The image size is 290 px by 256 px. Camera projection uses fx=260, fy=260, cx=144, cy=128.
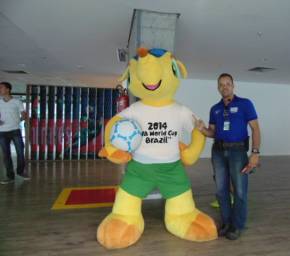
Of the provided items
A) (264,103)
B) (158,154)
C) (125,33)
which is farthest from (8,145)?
(264,103)

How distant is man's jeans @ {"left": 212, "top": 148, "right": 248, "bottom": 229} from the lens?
88.7 inches

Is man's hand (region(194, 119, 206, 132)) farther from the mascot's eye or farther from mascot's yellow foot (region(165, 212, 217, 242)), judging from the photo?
mascot's yellow foot (region(165, 212, 217, 242))

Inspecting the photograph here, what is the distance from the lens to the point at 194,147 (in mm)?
2400

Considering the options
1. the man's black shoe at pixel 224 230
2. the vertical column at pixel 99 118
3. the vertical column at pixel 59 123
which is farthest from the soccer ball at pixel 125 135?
the vertical column at pixel 59 123

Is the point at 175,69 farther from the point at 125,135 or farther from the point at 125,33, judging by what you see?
the point at 125,33

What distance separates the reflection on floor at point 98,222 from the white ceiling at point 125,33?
7.49 ft

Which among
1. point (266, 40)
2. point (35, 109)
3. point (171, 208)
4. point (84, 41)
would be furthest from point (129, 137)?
point (35, 109)

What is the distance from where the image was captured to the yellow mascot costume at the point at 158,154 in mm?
2209

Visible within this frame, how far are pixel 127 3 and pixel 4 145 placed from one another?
292 centimetres

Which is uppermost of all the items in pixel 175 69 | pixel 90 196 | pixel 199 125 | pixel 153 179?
pixel 175 69

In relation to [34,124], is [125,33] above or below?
above

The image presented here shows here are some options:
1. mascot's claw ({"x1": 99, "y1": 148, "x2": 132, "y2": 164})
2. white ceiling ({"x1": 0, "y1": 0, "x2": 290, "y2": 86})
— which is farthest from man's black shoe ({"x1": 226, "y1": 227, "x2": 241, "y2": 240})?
Result: white ceiling ({"x1": 0, "y1": 0, "x2": 290, "y2": 86})

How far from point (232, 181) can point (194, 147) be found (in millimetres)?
444

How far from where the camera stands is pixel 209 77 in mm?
7227
